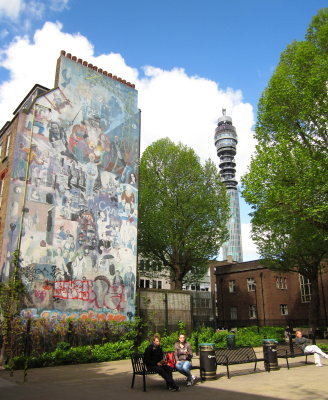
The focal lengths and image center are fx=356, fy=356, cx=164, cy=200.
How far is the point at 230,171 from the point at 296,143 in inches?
5946

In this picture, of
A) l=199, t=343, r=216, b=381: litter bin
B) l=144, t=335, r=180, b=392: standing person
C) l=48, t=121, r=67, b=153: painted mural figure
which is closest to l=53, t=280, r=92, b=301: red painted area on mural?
l=48, t=121, r=67, b=153: painted mural figure

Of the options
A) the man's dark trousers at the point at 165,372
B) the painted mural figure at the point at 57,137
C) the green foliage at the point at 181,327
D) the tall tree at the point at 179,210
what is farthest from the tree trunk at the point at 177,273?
the man's dark trousers at the point at 165,372

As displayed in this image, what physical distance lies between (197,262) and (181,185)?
23.4 feet

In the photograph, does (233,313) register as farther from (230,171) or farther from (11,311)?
(230,171)

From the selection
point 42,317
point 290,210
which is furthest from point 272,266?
point 42,317

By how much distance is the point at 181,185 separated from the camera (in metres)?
32.2

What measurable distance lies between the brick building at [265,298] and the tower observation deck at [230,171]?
116 meters

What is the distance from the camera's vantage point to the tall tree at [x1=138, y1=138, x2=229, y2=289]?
102 ft

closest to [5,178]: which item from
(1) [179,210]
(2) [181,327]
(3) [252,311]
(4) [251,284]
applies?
(2) [181,327]

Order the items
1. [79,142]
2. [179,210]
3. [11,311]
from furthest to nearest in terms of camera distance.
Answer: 1. [179,210]
2. [79,142]
3. [11,311]

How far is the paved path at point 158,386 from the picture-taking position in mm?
8805

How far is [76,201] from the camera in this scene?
2188 centimetres

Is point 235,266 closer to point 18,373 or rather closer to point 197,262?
point 197,262

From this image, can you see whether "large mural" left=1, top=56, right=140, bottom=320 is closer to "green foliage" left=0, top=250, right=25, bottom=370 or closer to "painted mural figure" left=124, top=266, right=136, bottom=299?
"painted mural figure" left=124, top=266, right=136, bottom=299
